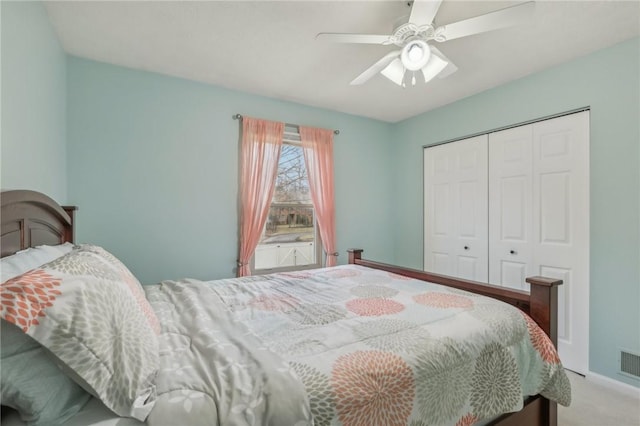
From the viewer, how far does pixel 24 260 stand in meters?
1.00

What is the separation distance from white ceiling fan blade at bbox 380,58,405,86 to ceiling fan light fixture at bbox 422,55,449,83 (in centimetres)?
16

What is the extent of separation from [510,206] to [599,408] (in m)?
1.60

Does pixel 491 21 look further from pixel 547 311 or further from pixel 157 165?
pixel 157 165

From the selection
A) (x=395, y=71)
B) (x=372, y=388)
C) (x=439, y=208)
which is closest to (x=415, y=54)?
(x=395, y=71)

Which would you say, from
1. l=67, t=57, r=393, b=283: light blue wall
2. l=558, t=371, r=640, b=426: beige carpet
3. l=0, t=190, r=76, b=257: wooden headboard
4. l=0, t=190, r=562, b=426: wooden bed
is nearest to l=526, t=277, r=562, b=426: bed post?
l=0, t=190, r=562, b=426: wooden bed

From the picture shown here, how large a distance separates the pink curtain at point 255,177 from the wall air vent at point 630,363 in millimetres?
3074

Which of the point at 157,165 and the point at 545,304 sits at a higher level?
the point at 157,165

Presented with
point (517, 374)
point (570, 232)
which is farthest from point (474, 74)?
point (517, 374)

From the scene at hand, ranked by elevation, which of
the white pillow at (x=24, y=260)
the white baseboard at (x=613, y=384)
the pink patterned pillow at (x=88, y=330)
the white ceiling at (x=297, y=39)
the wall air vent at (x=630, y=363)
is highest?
the white ceiling at (x=297, y=39)

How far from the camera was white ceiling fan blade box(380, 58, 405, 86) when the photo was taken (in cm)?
209

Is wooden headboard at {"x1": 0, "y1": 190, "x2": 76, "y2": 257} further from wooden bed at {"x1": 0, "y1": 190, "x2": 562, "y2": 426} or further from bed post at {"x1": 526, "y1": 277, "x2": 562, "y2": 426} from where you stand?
bed post at {"x1": 526, "y1": 277, "x2": 562, "y2": 426}

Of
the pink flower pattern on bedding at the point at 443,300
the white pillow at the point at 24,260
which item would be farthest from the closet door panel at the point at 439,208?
the white pillow at the point at 24,260

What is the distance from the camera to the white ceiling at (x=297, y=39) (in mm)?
1783

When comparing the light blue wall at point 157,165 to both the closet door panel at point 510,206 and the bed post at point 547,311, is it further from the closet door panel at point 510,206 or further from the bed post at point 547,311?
the bed post at point 547,311
